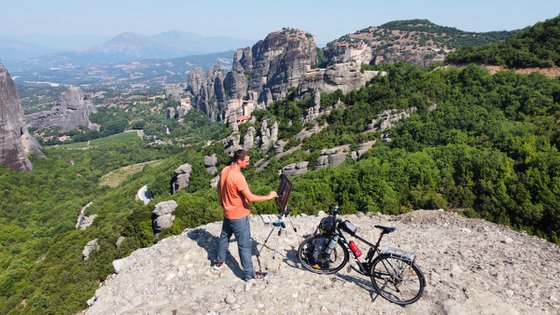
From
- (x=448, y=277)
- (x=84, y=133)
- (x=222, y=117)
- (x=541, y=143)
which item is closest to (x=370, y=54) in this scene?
(x=222, y=117)

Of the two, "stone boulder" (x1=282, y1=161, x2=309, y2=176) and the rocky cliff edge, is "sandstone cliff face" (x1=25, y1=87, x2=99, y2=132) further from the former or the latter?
the rocky cliff edge

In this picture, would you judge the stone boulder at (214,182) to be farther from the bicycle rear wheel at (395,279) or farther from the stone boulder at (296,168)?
the bicycle rear wheel at (395,279)

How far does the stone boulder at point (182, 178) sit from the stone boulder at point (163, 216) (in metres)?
21.2

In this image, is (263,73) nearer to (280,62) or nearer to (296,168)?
(280,62)

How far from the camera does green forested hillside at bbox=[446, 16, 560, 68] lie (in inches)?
1291

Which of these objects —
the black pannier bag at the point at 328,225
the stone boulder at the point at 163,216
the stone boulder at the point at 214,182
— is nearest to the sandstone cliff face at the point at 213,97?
the stone boulder at the point at 214,182

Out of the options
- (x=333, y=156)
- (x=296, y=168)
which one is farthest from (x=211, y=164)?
(x=333, y=156)

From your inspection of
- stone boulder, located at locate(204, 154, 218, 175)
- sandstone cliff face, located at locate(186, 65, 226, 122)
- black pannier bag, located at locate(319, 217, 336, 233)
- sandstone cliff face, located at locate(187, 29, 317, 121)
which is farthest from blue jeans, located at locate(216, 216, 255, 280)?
sandstone cliff face, located at locate(186, 65, 226, 122)

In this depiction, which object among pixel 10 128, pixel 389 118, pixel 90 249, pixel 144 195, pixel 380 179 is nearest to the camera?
pixel 380 179

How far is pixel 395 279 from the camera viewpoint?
22.2ft

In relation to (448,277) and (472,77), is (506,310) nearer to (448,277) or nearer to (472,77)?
(448,277)

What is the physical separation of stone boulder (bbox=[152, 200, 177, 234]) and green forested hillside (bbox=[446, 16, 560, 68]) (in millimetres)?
35080

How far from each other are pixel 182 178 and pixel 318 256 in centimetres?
3421

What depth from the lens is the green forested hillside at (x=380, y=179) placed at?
1645 centimetres
